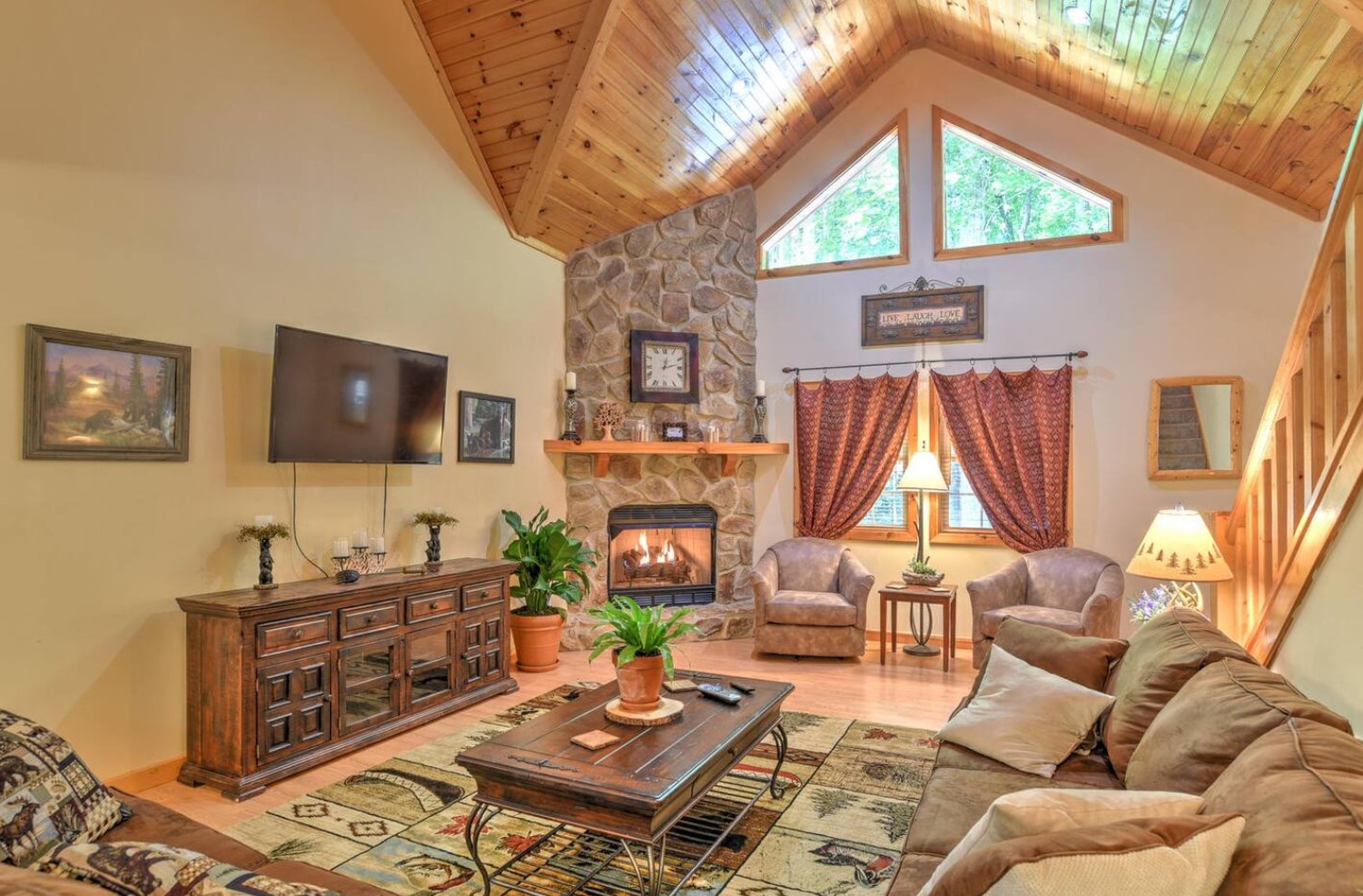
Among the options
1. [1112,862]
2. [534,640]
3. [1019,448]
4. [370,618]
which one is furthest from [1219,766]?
[1019,448]

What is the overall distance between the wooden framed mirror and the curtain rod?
0.57 meters

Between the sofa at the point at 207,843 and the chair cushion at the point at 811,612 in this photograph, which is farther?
the chair cushion at the point at 811,612

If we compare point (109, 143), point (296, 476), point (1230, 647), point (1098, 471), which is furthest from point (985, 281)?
point (109, 143)

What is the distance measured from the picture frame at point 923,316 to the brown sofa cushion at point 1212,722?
4102mm

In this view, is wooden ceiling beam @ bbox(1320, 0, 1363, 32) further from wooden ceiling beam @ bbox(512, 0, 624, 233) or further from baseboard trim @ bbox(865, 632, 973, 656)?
baseboard trim @ bbox(865, 632, 973, 656)

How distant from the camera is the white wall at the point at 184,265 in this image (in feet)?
9.43

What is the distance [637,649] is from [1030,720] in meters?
1.28

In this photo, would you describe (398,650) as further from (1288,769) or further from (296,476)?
(1288,769)

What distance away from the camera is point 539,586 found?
16.9 feet

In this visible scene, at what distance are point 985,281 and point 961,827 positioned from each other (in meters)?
4.74

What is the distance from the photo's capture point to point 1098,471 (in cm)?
548

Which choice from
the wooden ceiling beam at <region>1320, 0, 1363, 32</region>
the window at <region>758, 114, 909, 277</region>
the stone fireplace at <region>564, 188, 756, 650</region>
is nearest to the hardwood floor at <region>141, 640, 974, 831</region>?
the stone fireplace at <region>564, 188, 756, 650</region>

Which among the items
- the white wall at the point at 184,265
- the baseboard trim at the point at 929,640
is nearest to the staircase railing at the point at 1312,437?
the baseboard trim at the point at 929,640

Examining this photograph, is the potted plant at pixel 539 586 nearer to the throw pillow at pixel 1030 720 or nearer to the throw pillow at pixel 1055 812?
the throw pillow at pixel 1030 720
